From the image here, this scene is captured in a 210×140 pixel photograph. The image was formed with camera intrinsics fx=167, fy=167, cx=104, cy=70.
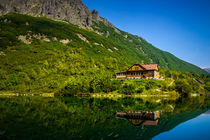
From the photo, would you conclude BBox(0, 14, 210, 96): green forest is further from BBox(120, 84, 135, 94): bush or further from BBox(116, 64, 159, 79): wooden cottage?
BBox(116, 64, 159, 79): wooden cottage

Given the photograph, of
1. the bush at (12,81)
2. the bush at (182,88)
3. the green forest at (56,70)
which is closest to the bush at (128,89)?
the green forest at (56,70)

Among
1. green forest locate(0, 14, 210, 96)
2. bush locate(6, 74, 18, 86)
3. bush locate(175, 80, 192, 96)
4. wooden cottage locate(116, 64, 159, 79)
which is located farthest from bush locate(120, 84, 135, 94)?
bush locate(6, 74, 18, 86)

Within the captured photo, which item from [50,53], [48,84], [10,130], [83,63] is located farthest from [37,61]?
[10,130]

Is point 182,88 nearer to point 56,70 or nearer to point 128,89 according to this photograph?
point 128,89

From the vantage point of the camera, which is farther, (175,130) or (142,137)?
(175,130)

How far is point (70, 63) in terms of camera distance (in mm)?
121312

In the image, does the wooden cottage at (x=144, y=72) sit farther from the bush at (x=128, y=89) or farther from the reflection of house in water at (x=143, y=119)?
the reflection of house in water at (x=143, y=119)

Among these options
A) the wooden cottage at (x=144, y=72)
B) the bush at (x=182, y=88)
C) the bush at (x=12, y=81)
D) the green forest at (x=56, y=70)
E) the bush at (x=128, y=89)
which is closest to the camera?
the bush at (x=128, y=89)

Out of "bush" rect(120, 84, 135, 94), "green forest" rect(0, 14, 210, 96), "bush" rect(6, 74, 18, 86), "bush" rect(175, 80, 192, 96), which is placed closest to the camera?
"bush" rect(120, 84, 135, 94)

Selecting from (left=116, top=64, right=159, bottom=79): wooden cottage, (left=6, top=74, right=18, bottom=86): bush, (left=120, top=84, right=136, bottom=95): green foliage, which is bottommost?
(left=120, top=84, right=136, bottom=95): green foliage

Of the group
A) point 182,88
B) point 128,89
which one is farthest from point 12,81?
point 182,88

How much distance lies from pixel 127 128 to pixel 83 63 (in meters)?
108

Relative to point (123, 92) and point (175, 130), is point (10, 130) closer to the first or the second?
point (175, 130)

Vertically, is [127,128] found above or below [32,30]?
below
